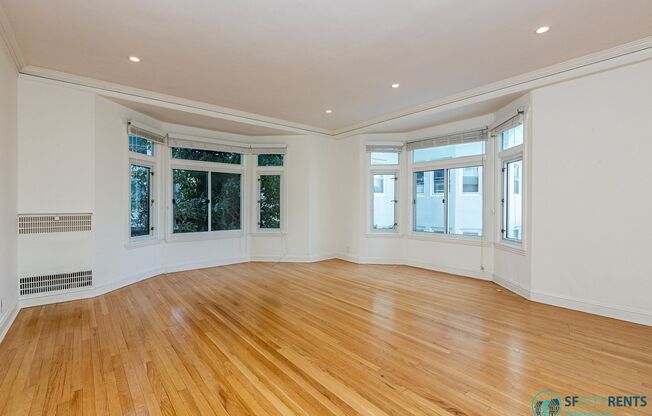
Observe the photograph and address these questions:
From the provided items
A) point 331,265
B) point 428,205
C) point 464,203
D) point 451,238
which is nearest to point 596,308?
point 451,238

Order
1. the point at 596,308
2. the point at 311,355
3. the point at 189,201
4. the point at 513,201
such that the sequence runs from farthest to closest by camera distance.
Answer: the point at 189,201 < the point at 513,201 < the point at 596,308 < the point at 311,355

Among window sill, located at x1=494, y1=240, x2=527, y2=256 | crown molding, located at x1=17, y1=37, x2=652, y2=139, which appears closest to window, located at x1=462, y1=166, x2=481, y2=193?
window sill, located at x1=494, y1=240, x2=527, y2=256

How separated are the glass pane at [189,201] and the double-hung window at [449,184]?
4.11 m

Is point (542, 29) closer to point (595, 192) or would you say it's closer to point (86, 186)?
point (595, 192)

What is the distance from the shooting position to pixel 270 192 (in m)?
6.46

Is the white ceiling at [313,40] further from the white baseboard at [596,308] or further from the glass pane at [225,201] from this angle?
the white baseboard at [596,308]

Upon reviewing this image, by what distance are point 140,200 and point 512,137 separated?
591 centimetres

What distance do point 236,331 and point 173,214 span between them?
→ 332 centimetres

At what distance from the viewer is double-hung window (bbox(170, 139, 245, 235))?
550 cm

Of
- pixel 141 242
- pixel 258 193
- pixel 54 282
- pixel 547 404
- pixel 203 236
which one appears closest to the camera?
pixel 547 404

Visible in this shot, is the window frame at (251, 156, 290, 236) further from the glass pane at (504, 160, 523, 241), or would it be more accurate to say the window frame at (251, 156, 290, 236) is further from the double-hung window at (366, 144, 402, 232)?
the glass pane at (504, 160, 523, 241)

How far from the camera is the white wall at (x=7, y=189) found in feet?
9.55

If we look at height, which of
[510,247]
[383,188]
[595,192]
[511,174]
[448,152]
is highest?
[448,152]

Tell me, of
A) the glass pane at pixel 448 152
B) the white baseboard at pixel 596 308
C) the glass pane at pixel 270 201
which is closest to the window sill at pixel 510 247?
the white baseboard at pixel 596 308
